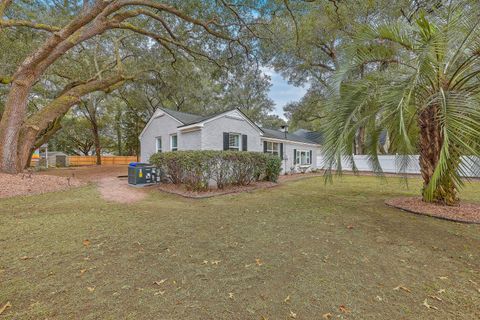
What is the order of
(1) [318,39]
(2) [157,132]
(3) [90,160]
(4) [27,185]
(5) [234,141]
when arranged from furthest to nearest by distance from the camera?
(3) [90,160] → (1) [318,39] → (2) [157,132] → (5) [234,141] → (4) [27,185]

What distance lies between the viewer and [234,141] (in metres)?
11.4

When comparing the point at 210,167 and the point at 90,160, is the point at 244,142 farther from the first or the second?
the point at 90,160

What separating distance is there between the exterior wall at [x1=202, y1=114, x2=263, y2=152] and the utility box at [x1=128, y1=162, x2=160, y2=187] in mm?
2528

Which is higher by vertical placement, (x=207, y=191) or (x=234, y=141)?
(x=234, y=141)

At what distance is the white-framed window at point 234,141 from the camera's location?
1112cm

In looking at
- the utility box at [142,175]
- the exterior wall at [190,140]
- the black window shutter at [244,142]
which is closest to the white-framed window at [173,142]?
the exterior wall at [190,140]

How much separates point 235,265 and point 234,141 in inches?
352

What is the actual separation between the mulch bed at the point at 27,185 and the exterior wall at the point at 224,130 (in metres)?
5.81

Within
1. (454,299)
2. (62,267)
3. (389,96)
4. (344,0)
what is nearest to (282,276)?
(454,299)

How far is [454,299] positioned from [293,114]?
2074 centimetres

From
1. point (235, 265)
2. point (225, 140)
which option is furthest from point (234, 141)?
point (235, 265)

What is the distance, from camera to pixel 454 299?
2133 millimetres

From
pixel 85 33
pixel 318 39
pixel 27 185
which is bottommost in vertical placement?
pixel 27 185

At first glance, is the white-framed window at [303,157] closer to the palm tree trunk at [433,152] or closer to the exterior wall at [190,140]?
the exterior wall at [190,140]
